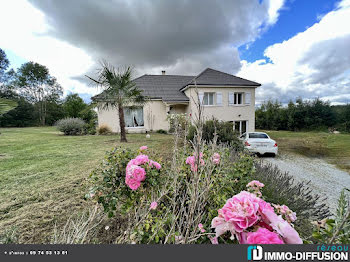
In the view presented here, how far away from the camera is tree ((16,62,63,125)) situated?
28.8m

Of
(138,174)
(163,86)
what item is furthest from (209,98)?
(138,174)

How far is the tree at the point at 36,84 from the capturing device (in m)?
28.8

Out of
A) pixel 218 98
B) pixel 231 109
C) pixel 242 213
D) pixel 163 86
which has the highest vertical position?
pixel 163 86

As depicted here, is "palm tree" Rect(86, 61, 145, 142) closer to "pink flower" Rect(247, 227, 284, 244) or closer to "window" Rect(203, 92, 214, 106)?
"window" Rect(203, 92, 214, 106)

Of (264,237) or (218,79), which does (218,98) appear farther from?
(264,237)

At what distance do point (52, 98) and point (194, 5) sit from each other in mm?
41255

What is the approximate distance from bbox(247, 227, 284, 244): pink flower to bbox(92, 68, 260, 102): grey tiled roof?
13.8m

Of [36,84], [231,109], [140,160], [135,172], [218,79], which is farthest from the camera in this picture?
[36,84]

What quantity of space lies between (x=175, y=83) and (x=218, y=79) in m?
5.15

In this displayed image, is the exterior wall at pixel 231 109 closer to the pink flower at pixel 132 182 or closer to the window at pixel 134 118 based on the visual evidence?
the window at pixel 134 118

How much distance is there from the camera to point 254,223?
750 millimetres

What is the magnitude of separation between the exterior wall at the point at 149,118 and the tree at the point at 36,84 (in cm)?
2543

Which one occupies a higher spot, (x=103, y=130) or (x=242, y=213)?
(x=103, y=130)

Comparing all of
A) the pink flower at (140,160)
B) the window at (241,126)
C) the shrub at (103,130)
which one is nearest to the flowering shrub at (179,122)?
the pink flower at (140,160)
